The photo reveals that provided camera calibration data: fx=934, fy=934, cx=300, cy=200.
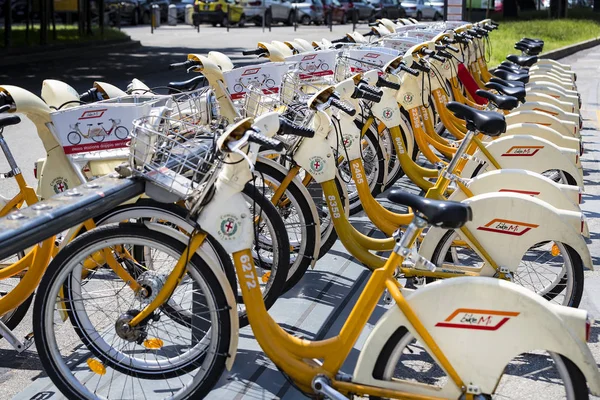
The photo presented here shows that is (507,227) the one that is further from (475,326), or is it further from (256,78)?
(256,78)

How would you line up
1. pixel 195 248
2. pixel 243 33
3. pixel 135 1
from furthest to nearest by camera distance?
1. pixel 135 1
2. pixel 243 33
3. pixel 195 248

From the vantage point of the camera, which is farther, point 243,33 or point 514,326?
point 243,33

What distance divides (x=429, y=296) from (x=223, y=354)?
83 cm

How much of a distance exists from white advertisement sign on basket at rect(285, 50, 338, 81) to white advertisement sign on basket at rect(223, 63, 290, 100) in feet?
1.63

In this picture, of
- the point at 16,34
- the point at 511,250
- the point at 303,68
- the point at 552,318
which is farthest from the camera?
the point at 16,34

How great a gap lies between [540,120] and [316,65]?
167 cm

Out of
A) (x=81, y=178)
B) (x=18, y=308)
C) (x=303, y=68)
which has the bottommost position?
(x=18, y=308)

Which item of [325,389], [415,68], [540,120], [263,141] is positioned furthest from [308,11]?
[325,389]

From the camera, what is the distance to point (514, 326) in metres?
3.21

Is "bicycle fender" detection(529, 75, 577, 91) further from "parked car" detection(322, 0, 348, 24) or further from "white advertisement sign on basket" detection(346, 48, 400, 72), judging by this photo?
"parked car" detection(322, 0, 348, 24)

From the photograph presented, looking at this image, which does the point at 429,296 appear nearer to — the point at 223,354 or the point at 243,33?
the point at 223,354

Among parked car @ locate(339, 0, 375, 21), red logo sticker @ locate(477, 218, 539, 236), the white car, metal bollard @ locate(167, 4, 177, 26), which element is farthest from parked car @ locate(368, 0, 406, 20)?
red logo sticker @ locate(477, 218, 539, 236)

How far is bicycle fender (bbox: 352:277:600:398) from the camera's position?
3.19 meters

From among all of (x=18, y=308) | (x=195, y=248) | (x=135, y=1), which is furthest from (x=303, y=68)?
(x=135, y=1)
